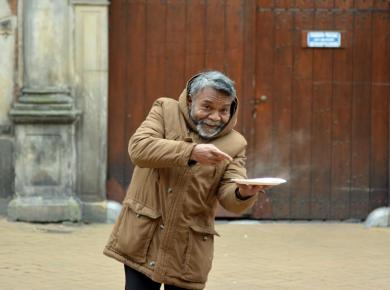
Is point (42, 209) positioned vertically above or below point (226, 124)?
below

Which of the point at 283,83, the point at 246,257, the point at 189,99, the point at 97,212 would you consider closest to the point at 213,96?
the point at 189,99

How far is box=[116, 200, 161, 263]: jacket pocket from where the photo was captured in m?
4.48

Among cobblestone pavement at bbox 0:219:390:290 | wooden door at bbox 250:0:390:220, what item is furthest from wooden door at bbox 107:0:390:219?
cobblestone pavement at bbox 0:219:390:290

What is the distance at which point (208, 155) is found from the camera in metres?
4.22

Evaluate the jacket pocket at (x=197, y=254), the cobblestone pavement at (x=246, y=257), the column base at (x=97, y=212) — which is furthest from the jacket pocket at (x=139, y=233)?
the column base at (x=97, y=212)

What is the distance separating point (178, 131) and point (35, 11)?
17.8 ft

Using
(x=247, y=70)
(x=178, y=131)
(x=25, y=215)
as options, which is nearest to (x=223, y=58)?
(x=247, y=70)

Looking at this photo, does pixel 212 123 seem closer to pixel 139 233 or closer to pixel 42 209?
pixel 139 233

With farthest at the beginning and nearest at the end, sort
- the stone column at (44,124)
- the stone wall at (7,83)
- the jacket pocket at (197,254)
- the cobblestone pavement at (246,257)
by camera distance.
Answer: the stone wall at (7,83)
the stone column at (44,124)
the cobblestone pavement at (246,257)
the jacket pocket at (197,254)

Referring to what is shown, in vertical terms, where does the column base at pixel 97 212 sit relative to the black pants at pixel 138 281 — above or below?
below

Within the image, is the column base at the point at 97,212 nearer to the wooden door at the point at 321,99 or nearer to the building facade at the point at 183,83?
the building facade at the point at 183,83

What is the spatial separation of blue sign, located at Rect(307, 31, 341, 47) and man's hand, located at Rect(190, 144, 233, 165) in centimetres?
600

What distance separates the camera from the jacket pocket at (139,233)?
4477mm

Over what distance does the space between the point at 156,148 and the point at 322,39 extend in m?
6.03
